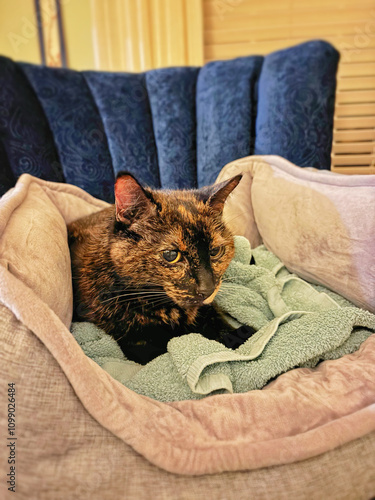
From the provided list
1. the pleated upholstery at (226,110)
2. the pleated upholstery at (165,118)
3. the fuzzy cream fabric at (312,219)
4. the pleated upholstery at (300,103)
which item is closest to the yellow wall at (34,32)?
the pleated upholstery at (165,118)

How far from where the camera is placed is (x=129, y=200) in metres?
0.85

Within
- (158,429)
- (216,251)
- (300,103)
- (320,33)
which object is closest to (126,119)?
(300,103)

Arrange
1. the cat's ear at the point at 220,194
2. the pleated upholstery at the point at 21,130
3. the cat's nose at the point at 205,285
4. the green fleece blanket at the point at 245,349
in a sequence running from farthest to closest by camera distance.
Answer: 1. the pleated upholstery at the point at 21,130
2. the cat's ear at the point at 220,194
3. the cat's nose at the point at 205,285
4. the green fleece blanket at the point at 245,349

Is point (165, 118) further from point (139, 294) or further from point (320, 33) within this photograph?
point (320, 33)

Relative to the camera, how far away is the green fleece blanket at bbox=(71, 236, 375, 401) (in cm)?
71

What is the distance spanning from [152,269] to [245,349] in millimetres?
331

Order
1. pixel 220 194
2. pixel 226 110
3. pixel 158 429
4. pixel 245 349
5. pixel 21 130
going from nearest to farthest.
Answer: pixel 158 429, pixel 245 349, pixel 220 194, pixel 21 130, pixel 226 110

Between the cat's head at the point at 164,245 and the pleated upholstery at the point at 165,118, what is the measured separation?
2.30 ft

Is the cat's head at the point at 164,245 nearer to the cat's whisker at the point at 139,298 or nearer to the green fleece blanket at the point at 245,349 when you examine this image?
the cat's whisker at the point at 139,298

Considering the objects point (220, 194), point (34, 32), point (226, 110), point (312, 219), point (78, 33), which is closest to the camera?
point (220, 194)

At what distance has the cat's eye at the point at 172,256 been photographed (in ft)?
2.76

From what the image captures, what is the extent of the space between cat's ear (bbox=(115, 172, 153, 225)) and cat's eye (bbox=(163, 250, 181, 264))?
13 centimetres

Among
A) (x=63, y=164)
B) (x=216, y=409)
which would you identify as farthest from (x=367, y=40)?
(x=216, y=409)

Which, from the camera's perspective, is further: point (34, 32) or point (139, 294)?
point (34, 32)
